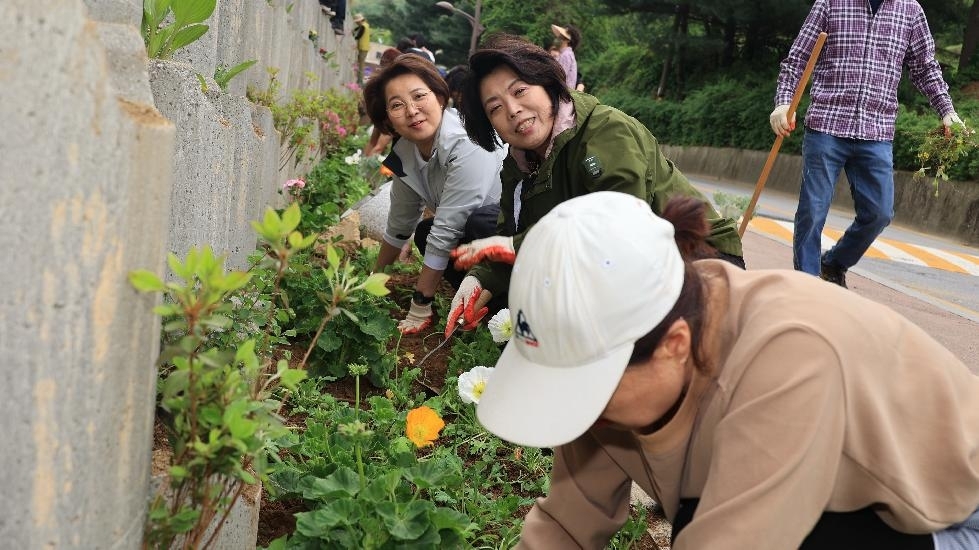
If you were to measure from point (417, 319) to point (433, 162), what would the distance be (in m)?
0.72

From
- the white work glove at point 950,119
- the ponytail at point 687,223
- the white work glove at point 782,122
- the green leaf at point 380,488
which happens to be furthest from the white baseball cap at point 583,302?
the white work glove at point 950,119

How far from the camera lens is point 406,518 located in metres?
1.86

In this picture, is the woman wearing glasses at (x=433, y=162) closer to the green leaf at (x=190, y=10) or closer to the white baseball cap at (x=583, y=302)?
the green leaf at (x=190, y=10)

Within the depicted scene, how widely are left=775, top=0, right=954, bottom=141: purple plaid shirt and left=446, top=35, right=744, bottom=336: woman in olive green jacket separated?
231 cm

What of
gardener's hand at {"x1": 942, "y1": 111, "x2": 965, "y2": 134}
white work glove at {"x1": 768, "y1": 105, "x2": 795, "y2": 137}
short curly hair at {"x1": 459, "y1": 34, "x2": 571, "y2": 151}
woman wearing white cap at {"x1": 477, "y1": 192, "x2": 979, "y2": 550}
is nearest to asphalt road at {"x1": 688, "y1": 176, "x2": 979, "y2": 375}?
gardener's hand at {"x1": 942, "y1": 111, "x2": 965, "y2": 134}

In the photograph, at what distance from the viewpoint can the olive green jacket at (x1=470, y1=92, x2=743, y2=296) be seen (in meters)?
2.91

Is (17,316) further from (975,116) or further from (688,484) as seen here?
(975,116)

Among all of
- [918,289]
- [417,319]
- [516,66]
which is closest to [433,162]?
[417,319]

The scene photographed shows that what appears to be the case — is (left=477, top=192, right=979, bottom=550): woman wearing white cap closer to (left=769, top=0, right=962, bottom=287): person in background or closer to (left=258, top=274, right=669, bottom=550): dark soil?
(left=258, top=274, right=669, bottom=550): dark soil

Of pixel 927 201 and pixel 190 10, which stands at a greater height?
pixel 190 10

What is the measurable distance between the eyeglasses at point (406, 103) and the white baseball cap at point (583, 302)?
261 cm

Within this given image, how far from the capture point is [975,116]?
14680 mm

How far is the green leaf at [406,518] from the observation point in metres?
1.82

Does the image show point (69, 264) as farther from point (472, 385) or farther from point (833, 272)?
point (833, 272)
